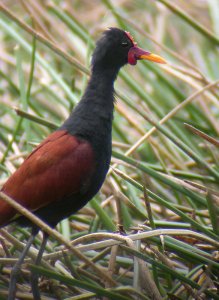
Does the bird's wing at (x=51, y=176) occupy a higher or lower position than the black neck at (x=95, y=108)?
lower

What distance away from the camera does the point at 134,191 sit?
3.76 m

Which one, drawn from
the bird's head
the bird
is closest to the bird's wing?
the bird

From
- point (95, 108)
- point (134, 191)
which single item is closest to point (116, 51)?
point (95, 108)

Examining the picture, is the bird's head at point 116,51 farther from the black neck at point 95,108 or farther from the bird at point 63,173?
the bird at point 63,173

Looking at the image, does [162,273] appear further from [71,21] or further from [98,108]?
[71,21]

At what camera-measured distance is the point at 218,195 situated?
3.27 meters

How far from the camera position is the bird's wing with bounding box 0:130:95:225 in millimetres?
3303

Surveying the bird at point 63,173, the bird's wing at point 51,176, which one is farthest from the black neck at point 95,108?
the bird's wing at point 51,176

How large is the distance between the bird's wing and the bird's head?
503 mm

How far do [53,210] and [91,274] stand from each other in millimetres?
330

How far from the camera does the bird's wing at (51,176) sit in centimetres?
330

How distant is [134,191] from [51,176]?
1.91 ft

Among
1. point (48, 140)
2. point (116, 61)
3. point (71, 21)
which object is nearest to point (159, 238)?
point (48, 140)

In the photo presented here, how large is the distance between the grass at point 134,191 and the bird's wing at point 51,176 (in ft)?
0.49
